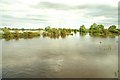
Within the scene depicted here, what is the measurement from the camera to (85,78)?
19.9 feet

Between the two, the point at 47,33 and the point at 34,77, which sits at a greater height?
the point at 47,33

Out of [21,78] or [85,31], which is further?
[85,31]

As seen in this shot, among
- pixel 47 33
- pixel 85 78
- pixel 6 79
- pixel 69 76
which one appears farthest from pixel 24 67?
pixel 47 33

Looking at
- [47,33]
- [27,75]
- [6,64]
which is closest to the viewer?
[27,75]

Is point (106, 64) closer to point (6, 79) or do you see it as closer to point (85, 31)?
point (6, 79)

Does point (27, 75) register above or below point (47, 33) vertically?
below

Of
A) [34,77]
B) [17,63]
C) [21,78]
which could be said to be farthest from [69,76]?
[17,63]

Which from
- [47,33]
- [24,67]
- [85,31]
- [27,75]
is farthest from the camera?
[85,31]

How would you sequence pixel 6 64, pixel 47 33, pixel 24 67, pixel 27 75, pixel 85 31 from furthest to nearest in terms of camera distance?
pixel 85 31 → pixel 47 33 → pixel 6 64 → pixel 24 67 → pixel 27 75

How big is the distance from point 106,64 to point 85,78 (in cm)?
220

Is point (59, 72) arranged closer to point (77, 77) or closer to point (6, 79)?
point (77, 77)

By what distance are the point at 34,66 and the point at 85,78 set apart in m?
2.44

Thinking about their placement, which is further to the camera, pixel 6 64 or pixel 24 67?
pixel 6 64

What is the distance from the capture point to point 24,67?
24.6 feet
